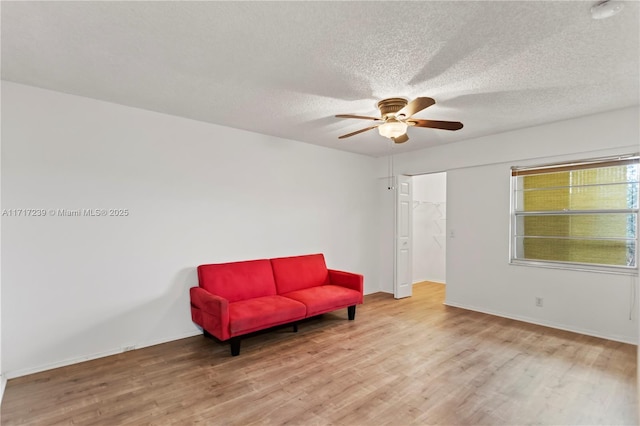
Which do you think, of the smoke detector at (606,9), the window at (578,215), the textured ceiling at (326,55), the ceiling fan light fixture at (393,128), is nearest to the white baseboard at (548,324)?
the window at (578,215)

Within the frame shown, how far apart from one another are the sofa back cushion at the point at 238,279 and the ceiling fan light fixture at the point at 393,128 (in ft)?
7.76

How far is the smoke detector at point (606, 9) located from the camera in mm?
1735

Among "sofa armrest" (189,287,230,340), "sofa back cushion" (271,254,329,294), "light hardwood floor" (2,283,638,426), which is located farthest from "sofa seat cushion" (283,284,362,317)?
"sofa armrest" (189,287,230,340)

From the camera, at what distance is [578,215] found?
3.94 meters

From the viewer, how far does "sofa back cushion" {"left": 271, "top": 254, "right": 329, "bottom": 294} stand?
4320 mm

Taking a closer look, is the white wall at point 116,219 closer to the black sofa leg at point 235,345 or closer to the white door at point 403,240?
the black sofa leg at point 235,345

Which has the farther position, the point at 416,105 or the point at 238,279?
the point at 238,279

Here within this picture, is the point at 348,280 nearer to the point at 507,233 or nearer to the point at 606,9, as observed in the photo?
the point at 507,233

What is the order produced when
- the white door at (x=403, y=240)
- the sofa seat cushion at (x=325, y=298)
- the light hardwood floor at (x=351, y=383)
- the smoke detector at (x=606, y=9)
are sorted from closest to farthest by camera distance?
1. the smoke detector at (x=606, y=9)
2. the light hardwood floor at (x=351, y=383)
3. the sofa seat cushion at (x=325, y=298)
4. the white door at (x=403, y=240)

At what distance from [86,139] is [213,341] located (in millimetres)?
2496

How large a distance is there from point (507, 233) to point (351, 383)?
3165 millimetres

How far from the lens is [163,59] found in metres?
2.40

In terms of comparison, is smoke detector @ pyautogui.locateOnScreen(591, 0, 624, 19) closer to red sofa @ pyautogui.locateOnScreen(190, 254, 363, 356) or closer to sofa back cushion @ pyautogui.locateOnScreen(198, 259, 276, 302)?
red sofa @ pyautogui.locateOnScreen(190, 254, 363, 356)

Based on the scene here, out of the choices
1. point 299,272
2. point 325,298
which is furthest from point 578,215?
point 299,272
